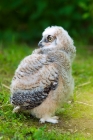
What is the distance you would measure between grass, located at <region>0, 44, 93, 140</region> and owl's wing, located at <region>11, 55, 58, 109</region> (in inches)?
9.4

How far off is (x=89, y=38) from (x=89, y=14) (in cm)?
100

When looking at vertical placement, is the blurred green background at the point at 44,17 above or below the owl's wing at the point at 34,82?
above

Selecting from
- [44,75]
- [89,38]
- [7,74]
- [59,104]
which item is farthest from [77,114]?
[89,38]

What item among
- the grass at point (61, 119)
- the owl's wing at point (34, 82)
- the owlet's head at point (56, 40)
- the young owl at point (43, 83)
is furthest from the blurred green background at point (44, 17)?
the owl's wing at point (34, 82)

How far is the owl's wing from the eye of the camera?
15.2 ft

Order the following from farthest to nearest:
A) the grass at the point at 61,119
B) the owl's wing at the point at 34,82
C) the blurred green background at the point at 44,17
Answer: the blurred green background at the point at 44,17, the owl's wing at the point at 34,82, the grass at the point at 61,119

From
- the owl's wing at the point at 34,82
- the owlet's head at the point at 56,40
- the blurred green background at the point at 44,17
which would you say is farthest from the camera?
the blurred green background at the point at 44,17

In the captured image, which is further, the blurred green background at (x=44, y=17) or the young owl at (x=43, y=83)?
the blurred green background at (x=44, y=17)

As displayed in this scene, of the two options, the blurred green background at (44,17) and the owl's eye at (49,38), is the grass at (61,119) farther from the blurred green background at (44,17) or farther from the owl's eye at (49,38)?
→ the blurred green background at (44,17)

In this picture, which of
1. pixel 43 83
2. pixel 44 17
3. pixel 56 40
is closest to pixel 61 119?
pixel 43 83

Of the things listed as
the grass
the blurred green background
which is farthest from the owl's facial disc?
the blurred green background

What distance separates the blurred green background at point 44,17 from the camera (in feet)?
33.4

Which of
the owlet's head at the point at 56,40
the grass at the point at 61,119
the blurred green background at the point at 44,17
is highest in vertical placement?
the blurred green background at the point at 44,17

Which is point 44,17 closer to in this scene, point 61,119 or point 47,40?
point 47,40
